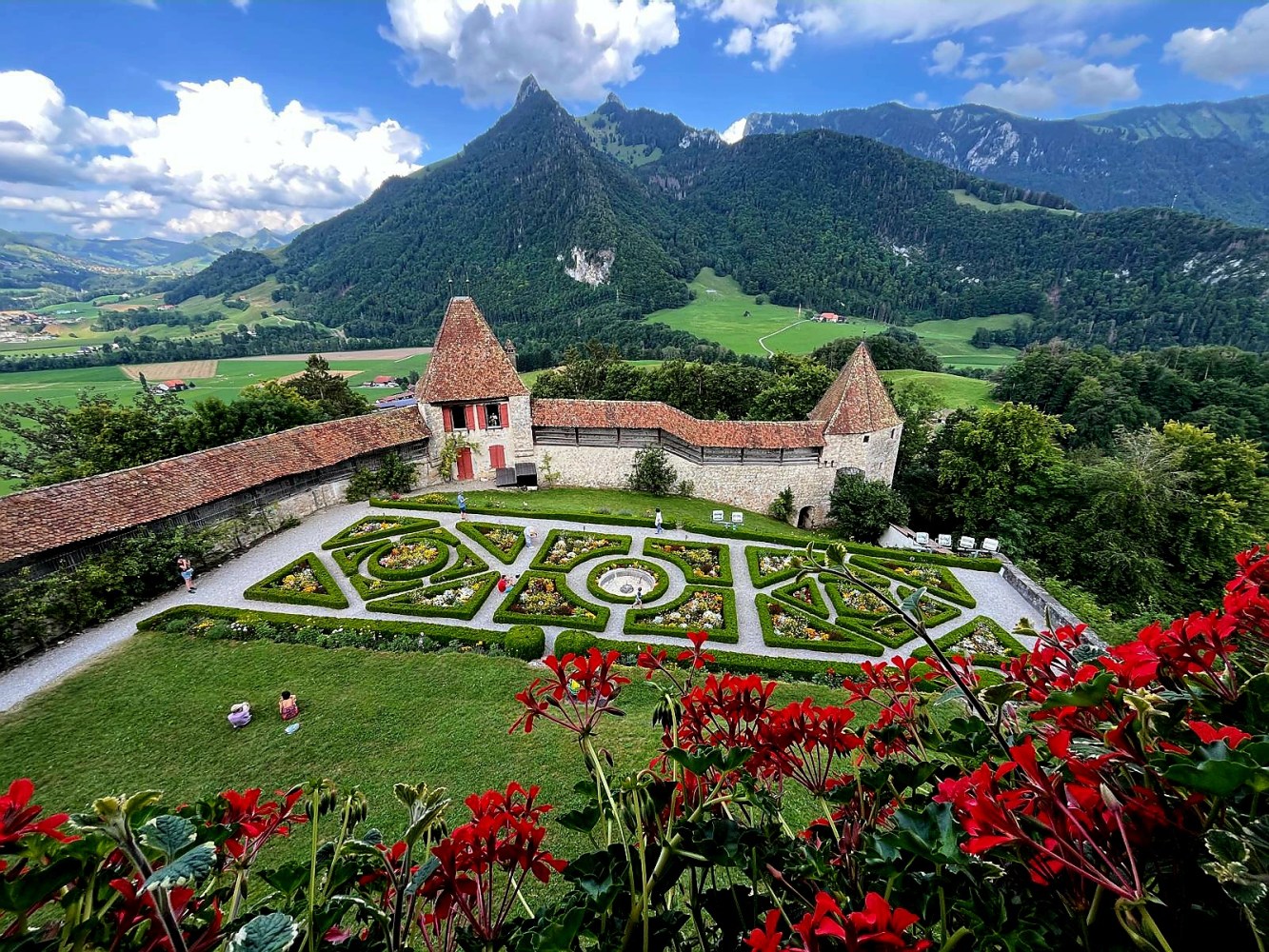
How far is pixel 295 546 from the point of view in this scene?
73.2ft

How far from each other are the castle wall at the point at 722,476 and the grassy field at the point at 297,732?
53.9 ft

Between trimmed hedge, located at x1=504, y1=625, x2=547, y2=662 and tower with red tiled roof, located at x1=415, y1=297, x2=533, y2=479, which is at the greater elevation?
tower with red tiled roof, located at x1=415, y1=297, x2=533, y2=479

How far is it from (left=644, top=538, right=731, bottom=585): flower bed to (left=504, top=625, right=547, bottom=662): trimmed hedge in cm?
671

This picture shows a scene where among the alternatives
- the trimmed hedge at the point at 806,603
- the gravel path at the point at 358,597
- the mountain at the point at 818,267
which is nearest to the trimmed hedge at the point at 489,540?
the gravel path at the point at 358,597

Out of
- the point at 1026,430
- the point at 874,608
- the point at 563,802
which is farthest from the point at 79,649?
the point at 1026,430

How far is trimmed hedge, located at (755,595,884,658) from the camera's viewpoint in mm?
17250

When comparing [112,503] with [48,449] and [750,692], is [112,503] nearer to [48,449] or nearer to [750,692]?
[48,449]

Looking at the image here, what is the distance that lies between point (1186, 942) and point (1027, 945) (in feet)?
1.86

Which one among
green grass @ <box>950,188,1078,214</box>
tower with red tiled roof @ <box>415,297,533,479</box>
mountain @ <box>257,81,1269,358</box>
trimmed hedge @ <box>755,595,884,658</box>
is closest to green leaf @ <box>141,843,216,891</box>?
trimmed hedge @ <box>755,595,884,658</box>

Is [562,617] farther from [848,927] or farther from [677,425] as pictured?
[848,927]

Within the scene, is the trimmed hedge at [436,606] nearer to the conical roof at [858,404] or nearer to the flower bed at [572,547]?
the flower bed at [572,547]

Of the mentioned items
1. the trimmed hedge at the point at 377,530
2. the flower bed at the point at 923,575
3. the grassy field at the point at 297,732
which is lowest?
the flower bed at the point at 923,575

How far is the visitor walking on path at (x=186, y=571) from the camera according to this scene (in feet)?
61.6

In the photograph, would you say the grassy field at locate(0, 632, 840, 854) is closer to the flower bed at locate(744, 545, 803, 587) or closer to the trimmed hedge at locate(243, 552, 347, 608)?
the trimmed hedge at locate(243, 552, 347, 608)
